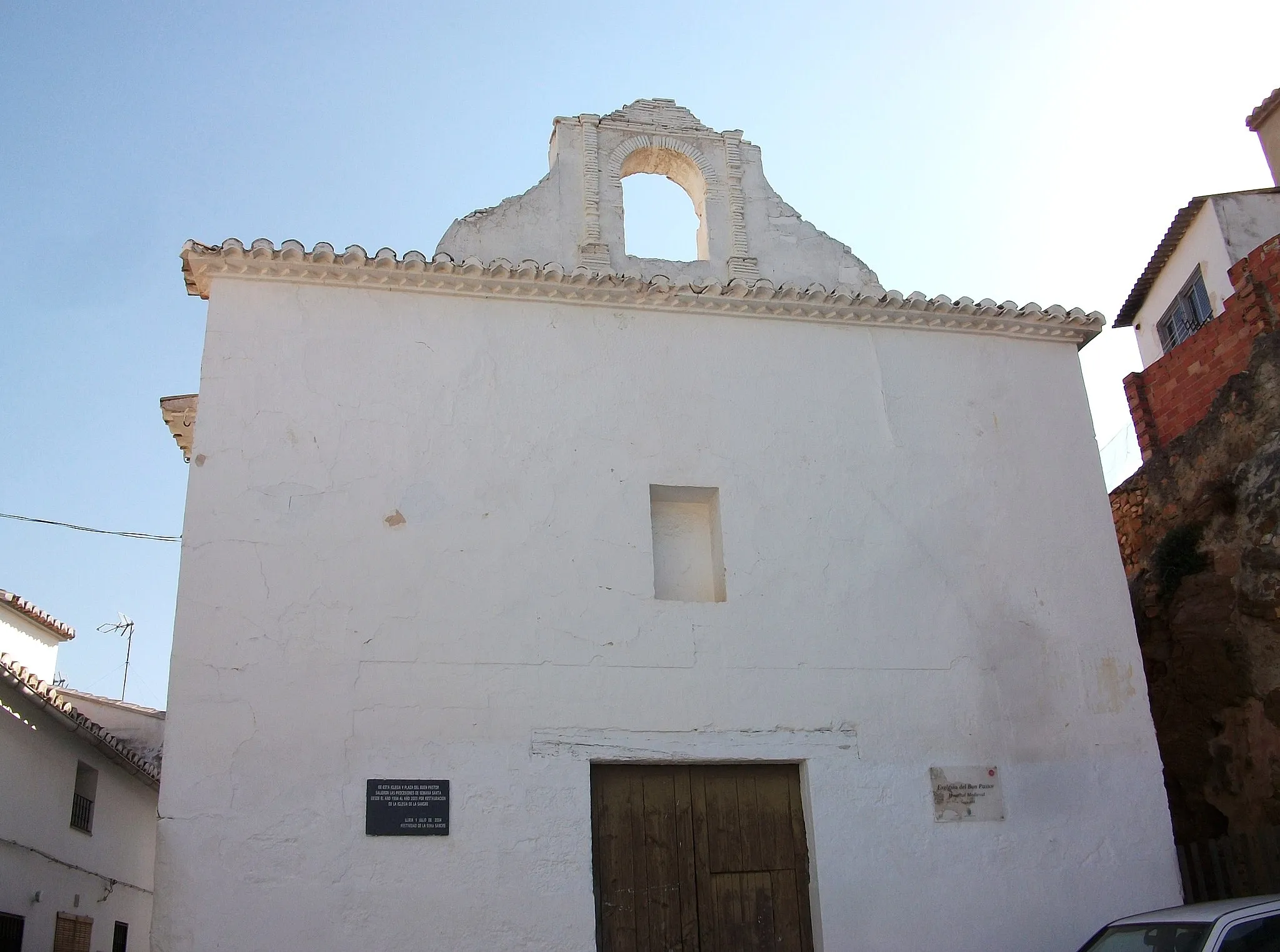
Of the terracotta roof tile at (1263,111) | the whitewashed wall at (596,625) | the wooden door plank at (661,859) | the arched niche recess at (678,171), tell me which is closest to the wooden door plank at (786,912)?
the whitewashed wall at (596,625)

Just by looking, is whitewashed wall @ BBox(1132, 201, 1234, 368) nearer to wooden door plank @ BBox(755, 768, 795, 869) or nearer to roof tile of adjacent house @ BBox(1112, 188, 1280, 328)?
roof tile of adjacent house @ BBox(1112, 188, 1280, 328)

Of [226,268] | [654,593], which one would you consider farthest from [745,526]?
[226,268]

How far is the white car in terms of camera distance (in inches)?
232

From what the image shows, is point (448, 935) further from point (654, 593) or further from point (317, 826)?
point (654, 593)

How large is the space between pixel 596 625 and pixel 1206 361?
8406mm

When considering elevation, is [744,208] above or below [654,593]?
above

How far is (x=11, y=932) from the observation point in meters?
10.2

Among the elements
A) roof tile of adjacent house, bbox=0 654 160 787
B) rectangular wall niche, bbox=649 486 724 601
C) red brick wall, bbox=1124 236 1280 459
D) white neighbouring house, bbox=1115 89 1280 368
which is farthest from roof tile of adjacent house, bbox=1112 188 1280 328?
roof tile of adjacent house, bbox=0 654 160 787

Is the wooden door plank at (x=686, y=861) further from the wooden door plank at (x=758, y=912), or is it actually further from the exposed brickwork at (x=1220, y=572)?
the exposed brickwork at (x=1220, y=572)

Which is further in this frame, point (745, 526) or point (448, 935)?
point (745, 526)

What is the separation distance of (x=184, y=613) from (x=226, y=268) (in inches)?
94.5

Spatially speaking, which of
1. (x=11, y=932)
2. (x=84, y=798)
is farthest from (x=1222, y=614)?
(x=84, y=798)

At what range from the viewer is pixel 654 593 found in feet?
26.3

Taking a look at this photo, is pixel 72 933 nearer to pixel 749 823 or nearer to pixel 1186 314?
pixel 749 823
